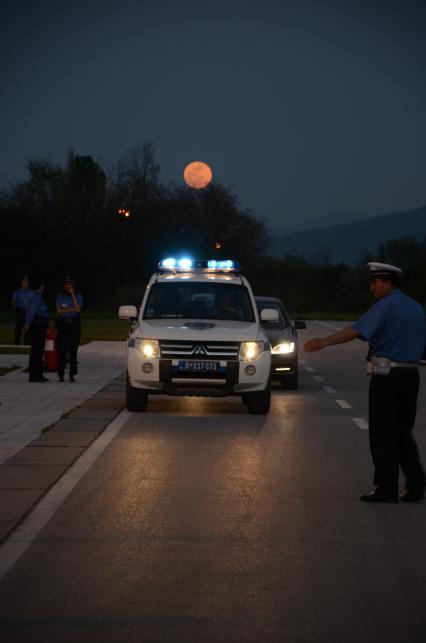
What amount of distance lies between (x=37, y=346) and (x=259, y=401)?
647 cm

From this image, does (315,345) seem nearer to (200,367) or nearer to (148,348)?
(200,367)

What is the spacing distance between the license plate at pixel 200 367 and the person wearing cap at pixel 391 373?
658cm

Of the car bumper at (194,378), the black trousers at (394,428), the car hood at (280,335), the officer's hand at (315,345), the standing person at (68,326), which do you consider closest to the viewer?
the officer's hand at (315,345)

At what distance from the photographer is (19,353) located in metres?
31.3

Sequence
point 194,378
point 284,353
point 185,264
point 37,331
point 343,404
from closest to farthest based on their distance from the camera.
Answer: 1. point 194,378
2. point 343,404
3. point 185,264
4. point 284,353
5. point 37,331

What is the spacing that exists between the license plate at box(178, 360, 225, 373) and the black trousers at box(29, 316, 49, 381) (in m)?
6.05

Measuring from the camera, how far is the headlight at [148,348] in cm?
1623

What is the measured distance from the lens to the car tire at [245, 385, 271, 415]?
53.8 feet

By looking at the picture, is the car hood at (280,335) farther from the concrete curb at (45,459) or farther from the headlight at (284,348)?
the concrete curb at (45,459)

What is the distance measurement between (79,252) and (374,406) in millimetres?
81433

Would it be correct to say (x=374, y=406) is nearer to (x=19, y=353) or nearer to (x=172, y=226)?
(x=19, y=353)

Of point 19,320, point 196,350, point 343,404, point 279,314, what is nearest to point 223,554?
point 196,350

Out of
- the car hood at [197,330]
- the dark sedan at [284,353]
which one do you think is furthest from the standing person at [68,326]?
the car hood at [197,330]

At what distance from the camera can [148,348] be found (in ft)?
53.3
